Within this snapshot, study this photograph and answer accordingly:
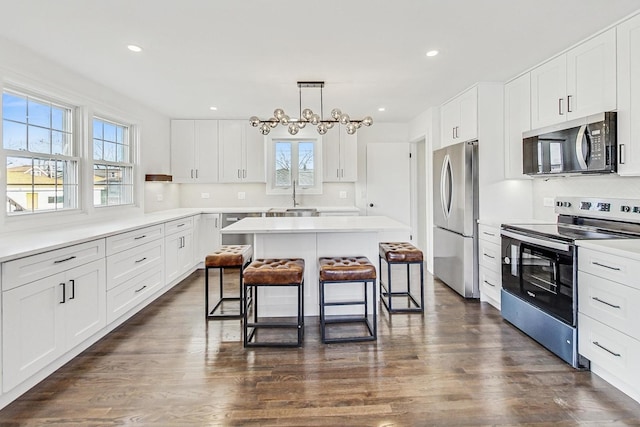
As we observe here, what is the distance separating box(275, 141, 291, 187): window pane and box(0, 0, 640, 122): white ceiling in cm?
155

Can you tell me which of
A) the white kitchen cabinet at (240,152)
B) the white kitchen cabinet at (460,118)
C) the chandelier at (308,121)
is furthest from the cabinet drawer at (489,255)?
the white kitchen cabinet at (240,152)

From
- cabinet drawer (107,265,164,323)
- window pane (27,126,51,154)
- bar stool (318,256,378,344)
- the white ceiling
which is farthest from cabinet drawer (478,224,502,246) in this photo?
window pane (27,126,51,154)

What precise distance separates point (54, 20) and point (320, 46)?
6.13ft

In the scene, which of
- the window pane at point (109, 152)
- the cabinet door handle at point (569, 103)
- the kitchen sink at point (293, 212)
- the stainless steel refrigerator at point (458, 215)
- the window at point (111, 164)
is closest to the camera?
the cabinet door handle at point (569, 103)

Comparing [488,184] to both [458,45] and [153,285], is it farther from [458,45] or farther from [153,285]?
[153,285]

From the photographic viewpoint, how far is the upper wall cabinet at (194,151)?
5.51m

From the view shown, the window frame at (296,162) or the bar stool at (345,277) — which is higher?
the window frame at (296,162)

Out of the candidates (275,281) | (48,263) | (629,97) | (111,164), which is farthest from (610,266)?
(111,164)

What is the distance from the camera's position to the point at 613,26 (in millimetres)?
2445

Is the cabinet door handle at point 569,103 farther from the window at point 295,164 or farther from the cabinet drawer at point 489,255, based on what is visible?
the window at point 295,164

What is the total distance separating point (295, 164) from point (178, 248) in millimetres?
2227

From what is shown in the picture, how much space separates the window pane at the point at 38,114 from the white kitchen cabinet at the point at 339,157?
3.59 metres

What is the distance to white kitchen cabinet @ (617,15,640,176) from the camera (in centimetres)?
231

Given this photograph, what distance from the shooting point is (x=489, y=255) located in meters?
3.47
